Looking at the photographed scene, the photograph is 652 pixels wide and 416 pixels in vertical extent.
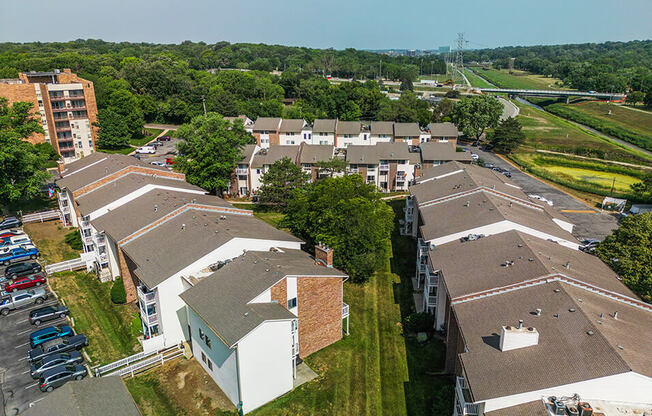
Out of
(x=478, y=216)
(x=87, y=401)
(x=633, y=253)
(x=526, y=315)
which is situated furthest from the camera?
(x=478, y=216)

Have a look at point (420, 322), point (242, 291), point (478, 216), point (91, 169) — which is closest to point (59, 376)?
point (242, 291)

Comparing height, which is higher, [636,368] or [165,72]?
[165,72]

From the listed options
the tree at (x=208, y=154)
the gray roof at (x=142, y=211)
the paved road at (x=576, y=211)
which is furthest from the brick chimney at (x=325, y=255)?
the paved road at (x=576, y=211)

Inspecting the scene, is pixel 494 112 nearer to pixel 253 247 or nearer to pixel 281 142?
pixel 281 142

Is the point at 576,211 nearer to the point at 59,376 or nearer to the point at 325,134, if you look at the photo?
the point at 325,134

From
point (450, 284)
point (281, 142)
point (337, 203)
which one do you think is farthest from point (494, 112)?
point (450, 284)

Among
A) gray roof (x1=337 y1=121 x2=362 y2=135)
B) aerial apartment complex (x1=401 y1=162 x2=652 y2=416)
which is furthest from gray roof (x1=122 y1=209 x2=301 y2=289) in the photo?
gray roof (x1=337 y1=121 x2=362 y2=135)

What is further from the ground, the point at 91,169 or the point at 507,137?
the point at 91,169
